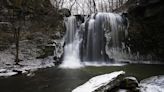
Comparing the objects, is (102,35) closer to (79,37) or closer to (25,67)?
(79,37)

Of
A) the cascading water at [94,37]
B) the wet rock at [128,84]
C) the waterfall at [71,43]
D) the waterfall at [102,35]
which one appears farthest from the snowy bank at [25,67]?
the wet rock at [128,84]

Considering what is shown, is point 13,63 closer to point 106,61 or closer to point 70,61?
point 70,61

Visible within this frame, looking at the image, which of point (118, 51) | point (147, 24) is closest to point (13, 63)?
point (118, 51)

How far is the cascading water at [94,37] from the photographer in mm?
18250

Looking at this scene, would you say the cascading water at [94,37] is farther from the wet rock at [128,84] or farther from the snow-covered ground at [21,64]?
the wet rock at [128,84]

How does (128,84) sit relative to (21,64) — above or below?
below

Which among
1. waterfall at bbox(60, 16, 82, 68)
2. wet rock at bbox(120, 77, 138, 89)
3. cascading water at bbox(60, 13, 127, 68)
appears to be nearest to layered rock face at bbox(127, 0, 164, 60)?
cascading water at bbox(60, 13, 127, 68)

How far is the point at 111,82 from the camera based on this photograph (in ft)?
22.9

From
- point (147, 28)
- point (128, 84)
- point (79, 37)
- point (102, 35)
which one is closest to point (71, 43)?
point (79, 37)

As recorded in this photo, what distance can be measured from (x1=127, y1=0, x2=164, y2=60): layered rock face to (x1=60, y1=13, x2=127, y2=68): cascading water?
2.92 feet

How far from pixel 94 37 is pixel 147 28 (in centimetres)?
455

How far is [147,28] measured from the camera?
1844 centimetres

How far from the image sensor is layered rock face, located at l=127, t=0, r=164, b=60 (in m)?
17.6

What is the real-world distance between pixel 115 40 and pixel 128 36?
123cm
